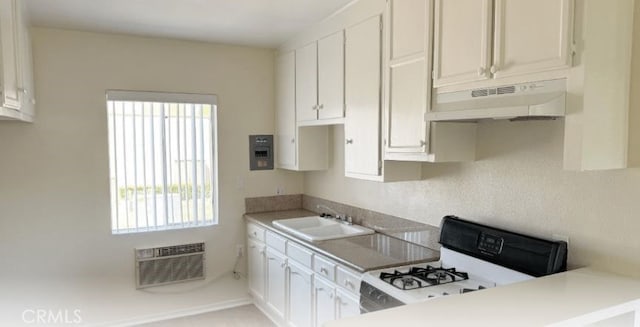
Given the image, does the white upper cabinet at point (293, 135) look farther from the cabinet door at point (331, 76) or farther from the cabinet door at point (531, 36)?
the cabinet door at point (531, 36)

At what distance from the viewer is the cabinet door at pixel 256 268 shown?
382cm

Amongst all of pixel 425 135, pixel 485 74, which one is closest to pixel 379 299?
pixel 425 135

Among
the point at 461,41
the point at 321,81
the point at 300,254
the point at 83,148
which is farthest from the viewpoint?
the point at 83,148

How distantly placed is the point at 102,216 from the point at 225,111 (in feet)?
4.61

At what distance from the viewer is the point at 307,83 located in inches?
142

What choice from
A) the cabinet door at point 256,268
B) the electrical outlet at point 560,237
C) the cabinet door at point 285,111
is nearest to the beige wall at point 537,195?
the electrical outlet at point 560,237

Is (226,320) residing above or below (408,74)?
below

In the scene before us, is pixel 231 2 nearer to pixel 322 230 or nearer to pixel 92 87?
pixel 92 87

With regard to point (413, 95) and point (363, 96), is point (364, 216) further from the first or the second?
point (413, 95)

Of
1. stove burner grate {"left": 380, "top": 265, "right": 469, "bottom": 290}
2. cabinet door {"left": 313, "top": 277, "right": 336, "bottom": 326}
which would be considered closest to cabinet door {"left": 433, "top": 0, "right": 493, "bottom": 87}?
stove burner grate {"left": 380, "top": 265, "right": 469, "bottom": 290}

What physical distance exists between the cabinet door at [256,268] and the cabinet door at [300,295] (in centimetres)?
58

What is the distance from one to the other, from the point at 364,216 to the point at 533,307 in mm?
2026

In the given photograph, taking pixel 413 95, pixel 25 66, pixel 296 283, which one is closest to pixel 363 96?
pixel 413 95

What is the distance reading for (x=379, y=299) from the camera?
214cm
